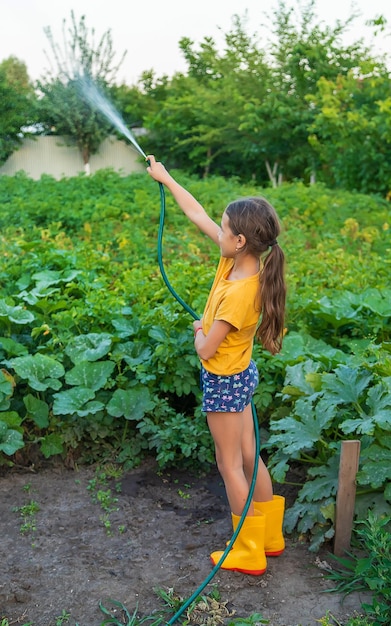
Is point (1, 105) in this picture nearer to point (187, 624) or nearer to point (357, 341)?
point (357, 341)

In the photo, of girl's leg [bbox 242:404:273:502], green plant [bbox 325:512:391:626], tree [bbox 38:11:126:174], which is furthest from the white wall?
green plant [bbox 325:512:391:626]

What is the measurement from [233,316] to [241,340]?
0.58ft

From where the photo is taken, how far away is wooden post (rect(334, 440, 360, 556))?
2.78 meters

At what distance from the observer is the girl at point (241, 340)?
2527 mm

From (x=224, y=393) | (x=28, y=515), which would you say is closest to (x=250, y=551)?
(x=224, y=393)

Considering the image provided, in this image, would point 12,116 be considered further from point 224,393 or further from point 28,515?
point 224,393

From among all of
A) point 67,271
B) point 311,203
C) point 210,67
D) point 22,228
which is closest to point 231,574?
point 67,271

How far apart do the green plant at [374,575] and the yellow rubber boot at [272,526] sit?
0.24m

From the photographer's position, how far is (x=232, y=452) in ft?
9.00

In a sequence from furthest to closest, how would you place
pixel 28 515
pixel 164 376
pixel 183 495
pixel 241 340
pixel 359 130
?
pixel 359 130 → pixel 164 376 → pixel 183 495 → pixel 28 515 → pixel 241 340

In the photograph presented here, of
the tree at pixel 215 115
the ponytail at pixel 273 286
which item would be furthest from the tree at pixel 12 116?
the ponytail at pixel 273 286

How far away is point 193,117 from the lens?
20.7 m

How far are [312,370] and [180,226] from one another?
5.80 meters

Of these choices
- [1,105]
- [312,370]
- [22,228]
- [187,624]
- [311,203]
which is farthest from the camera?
[1,105]
